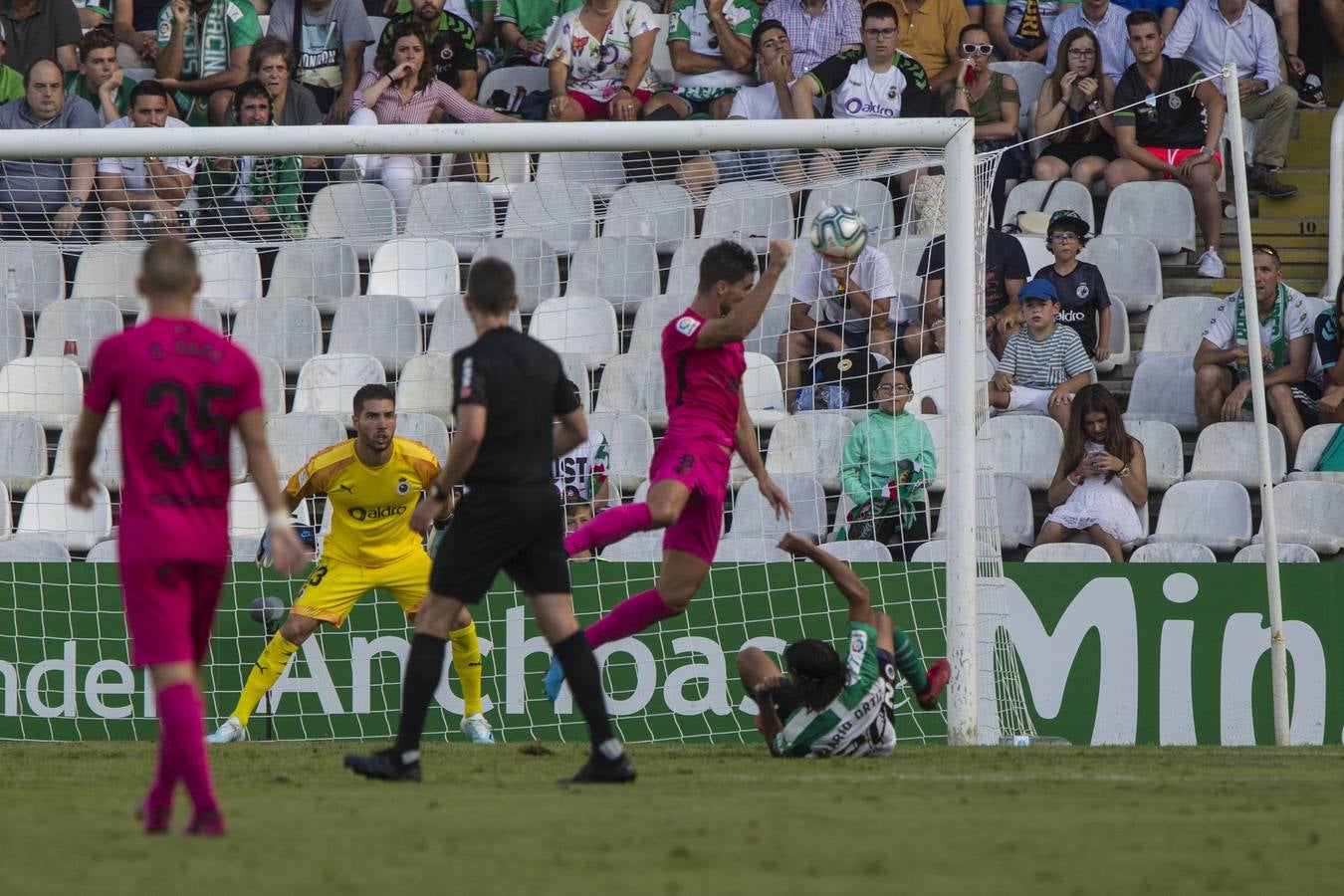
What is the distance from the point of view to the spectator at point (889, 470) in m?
10.9

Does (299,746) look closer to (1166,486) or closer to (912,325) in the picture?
(912,325)

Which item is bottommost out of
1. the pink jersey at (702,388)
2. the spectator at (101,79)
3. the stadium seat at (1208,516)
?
the stadium seat at (1208,516)

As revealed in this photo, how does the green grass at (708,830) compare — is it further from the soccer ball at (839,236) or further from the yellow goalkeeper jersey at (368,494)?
the soccer ball at (839,236)

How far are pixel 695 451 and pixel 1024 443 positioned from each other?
4803 mm

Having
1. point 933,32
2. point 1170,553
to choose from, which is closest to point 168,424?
point 1170,553

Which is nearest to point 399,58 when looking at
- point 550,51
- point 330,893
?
point 550,51

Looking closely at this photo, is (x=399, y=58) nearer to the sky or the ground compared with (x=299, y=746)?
nearer to the sky

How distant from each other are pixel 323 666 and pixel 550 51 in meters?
6.05

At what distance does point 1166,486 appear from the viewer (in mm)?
12328

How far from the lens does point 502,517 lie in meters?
6.54

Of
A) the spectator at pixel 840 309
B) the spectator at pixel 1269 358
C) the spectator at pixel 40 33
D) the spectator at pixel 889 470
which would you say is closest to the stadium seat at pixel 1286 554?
the spectator at pixel 1269 358

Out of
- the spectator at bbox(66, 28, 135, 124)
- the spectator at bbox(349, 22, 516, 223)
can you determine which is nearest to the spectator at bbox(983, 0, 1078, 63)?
the spectator at bbox(349, 22, 516, 223)

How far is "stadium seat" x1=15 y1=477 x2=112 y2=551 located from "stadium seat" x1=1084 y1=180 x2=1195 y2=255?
808 centimetres

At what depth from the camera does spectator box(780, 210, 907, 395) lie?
11453 mm
